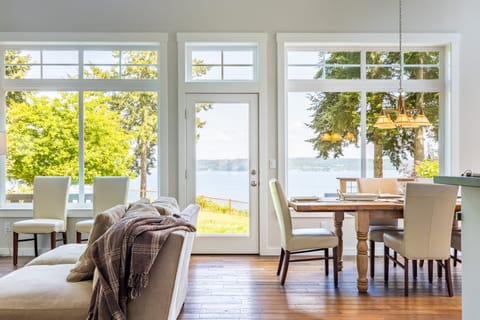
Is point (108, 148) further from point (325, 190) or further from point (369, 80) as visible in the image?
point (369, 80)

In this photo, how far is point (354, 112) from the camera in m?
5.11

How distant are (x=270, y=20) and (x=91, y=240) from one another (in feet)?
12.3

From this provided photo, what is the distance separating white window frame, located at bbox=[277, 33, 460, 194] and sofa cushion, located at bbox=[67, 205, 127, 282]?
2995 millimetres

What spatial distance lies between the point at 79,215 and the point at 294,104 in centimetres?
311

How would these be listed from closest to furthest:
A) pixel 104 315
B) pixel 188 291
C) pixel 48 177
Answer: pixel 104 315
pixel 188 291
pixel 48 177

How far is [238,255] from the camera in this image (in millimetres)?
4918

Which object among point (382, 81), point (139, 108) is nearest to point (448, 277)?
point (382, 81)

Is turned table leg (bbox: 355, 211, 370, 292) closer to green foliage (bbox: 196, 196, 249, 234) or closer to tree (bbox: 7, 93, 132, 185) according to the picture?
green foliage (bbox: 196, 196, 249, 234)

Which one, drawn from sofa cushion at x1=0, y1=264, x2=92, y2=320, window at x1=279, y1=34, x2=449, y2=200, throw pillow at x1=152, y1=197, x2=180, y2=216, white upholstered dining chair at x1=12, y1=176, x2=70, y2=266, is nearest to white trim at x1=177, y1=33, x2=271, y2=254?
window at x1=279, y1=34, x2=449, y2=200

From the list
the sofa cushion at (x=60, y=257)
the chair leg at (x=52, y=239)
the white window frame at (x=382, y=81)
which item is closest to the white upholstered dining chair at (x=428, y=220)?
the white window frame at (x=382, y=81)

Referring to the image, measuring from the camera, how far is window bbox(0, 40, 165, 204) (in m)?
5.07

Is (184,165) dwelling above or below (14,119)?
below

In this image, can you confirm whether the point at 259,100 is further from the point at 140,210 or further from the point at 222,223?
the point at 140,210

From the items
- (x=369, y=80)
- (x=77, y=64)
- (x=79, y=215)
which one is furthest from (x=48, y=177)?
(x=369, y=80)
